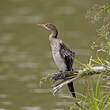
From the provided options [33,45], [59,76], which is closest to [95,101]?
[59,76]

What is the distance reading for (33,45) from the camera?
1441 centimetres

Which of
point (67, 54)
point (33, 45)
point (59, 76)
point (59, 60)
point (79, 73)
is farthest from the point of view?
point (33, 45)

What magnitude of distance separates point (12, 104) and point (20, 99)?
401mm

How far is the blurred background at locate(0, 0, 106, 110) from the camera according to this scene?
408 inches

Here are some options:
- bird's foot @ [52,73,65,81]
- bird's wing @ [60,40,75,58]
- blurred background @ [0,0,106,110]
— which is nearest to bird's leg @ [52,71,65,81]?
bird's foot @ [52,73,65,81]

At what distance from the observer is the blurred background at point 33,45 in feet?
34.0

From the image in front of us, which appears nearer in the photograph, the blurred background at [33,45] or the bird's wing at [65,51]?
the bird's wing at [65,51]

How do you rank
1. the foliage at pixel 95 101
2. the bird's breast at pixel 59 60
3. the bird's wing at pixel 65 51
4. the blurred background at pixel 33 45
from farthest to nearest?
1. the blurred background at pixel 33 45
2. the bird's breast at pixel 59 60
3. the bird's wing at pixel 65 51
4. the foliage at pixel 95 101

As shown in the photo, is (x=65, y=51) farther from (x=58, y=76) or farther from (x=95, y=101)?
(x=95, y=101)

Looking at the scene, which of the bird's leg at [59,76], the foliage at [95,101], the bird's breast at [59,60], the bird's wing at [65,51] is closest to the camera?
the foliage at [95,101]

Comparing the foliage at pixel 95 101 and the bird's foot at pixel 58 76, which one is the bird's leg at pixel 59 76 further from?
the foliage at pixel 95 101

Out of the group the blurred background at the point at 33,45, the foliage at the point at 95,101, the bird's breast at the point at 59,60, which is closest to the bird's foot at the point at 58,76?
→ the foliage at the point at 95,101

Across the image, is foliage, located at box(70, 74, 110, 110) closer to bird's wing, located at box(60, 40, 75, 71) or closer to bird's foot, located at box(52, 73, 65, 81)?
bird's foot, located at box(52, 73, 65, 81)

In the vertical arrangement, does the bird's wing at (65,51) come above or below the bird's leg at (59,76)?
above
